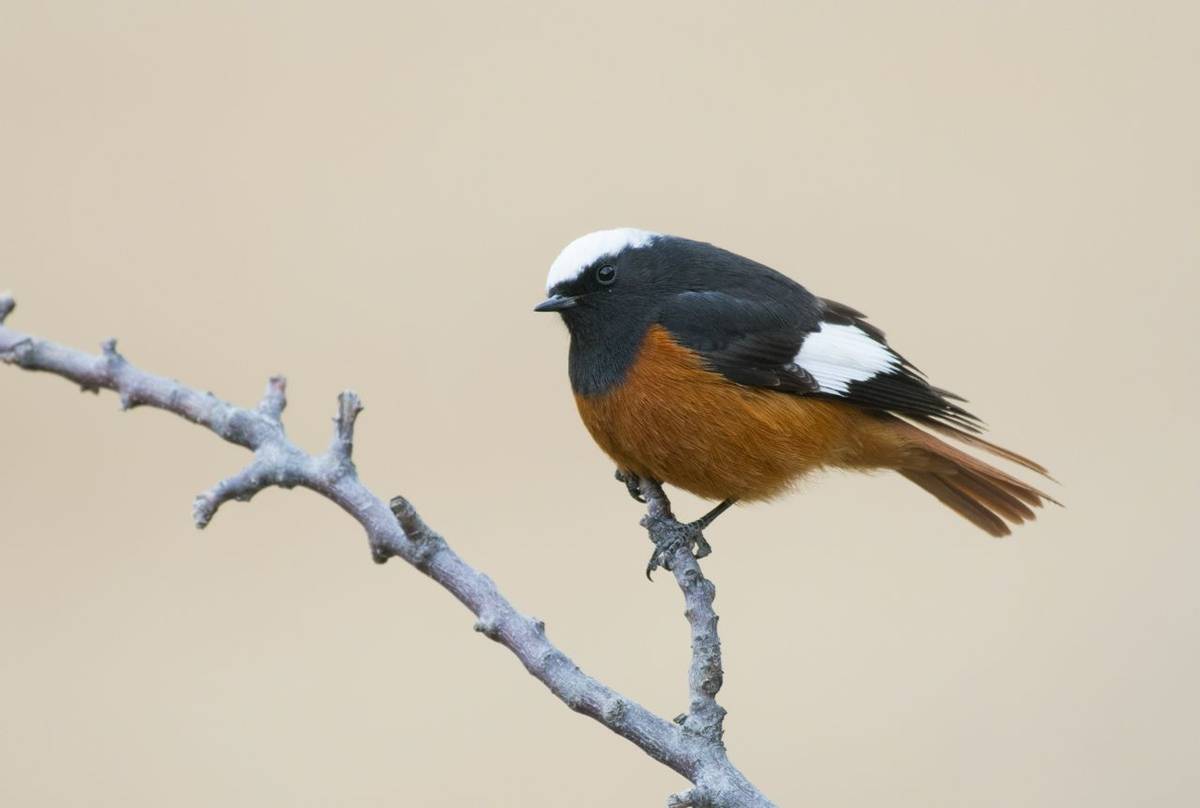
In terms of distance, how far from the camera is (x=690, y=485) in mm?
3414

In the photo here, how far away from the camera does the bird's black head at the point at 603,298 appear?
3.47 m

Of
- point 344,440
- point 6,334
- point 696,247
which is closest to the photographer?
point 344,440

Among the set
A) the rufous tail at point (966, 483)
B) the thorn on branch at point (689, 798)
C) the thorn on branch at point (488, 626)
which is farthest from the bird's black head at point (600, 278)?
the thorn on branch at point (689, 798)

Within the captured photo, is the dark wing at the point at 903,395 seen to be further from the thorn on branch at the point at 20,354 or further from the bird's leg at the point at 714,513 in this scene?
the thorn on branch at the point at 20,354

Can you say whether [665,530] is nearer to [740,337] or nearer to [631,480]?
[631,480]

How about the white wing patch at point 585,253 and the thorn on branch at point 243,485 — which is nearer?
the thorn on branch at point 243,485

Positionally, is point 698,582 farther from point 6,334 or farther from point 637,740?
point 6,334

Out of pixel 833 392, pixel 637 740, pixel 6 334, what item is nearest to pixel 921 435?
pixel 833 392

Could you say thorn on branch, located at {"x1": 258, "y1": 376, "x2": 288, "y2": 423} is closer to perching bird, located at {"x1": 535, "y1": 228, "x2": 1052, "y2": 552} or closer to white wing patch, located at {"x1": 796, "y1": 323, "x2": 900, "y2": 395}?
perching bird, located at {"x1": 535, "y1": 228, "x2": 1052, "y2": 552}

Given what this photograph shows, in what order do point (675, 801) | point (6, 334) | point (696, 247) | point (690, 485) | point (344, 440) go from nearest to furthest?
1. point (675, 801)
2. point (344, 440)
3. point (6, 334)
4. point (690, 485)
5. point (696, 247)

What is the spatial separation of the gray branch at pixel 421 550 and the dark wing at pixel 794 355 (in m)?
1.09

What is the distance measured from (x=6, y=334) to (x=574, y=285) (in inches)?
62.3

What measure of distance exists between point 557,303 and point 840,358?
0.82 m

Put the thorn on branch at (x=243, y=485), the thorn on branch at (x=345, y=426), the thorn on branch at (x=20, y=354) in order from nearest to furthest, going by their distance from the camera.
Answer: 1. the thorn on branch at (x=243, y=485)
2. the thorn on branch at (x=345, y=426)
3. the thorn on branch at (x=20, y=354)
